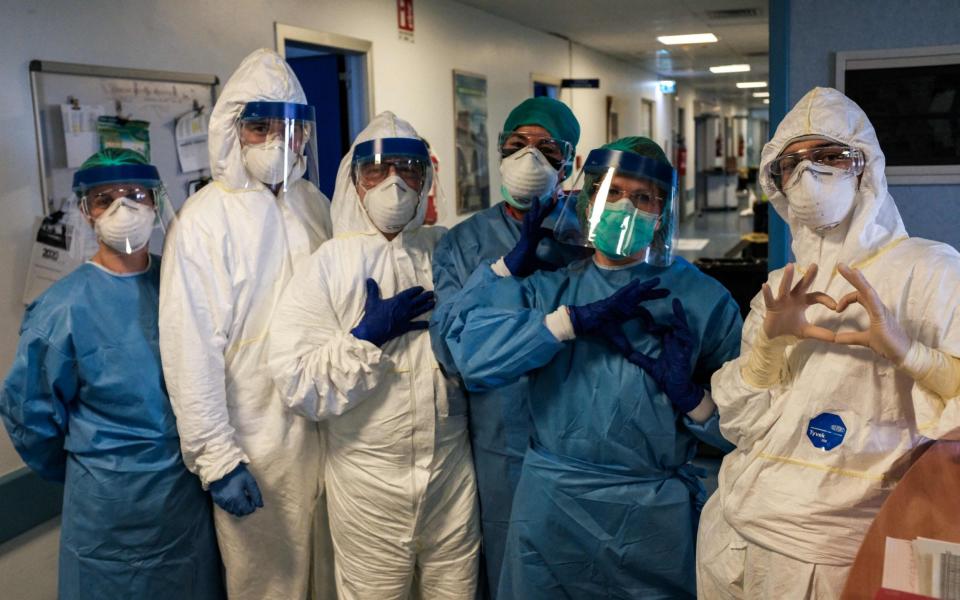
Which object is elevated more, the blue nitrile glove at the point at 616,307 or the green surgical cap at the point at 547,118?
the green surgical cap at the point at 547,118

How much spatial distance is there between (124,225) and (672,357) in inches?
53.0

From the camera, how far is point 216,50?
366 centimetres

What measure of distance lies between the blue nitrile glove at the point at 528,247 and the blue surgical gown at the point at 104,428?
93cm

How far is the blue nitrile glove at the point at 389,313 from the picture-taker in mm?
1974

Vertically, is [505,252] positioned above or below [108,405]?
above

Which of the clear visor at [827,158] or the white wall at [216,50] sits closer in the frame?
the clear visor at [827,158]

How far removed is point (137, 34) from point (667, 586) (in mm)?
2817

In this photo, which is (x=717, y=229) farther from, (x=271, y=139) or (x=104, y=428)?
(x=104, y=428)

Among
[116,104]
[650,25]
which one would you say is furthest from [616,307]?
[650,25]

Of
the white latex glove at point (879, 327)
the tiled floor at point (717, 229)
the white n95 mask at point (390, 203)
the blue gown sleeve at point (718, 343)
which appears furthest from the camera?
the tiled floor at point (717, 229)

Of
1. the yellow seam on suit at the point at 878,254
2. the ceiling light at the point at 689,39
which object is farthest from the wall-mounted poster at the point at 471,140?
the yellow seam on suit at the point at 878,254

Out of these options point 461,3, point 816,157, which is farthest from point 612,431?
point 461,3

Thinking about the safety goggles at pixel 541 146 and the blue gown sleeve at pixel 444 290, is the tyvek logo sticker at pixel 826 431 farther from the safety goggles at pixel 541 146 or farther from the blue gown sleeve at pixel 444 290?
the safety goggles at pixel 541 146

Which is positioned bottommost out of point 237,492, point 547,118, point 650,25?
point 237,492
